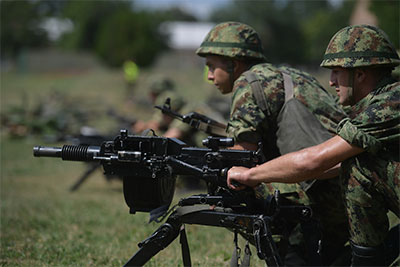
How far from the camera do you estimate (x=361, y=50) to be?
157 inches

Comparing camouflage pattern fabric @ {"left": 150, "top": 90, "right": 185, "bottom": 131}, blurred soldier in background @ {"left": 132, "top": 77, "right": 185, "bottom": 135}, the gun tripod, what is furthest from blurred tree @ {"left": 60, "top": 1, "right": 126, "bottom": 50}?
the gun tripod

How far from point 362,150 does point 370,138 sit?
10 centimetres

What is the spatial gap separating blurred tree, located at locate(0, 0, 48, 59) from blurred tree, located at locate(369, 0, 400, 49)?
182ft

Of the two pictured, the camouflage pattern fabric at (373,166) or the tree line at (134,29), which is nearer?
the camouflage pattern fabric at (373,166)

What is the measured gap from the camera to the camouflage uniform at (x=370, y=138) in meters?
3.71

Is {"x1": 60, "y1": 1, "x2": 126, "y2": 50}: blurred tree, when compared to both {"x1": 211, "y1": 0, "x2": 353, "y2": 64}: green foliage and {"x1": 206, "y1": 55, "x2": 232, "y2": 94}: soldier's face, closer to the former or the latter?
{"x1": 211, "y1": 0, "x2": 353, "y2": 64}: green foliage

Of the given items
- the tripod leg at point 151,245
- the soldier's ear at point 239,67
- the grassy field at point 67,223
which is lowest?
the grassy field at point 67,223

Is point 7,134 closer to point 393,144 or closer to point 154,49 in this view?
point 393,144

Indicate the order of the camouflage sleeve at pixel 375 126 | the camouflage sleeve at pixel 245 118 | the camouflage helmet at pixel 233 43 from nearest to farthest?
the camouflage sleeve at pixel 375 126 < the camouflage sleeve at pixel 245 118 < the camouflage helmet at pixel 233 43

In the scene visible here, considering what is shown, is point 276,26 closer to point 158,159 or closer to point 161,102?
point 161,102

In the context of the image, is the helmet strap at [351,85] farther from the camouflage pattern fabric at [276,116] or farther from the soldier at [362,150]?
the camouflage pattern fabric at [276,116]

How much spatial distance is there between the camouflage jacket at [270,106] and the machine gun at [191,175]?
0.57m

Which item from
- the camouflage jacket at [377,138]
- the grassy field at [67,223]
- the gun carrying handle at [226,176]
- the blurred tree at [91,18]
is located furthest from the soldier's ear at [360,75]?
the blurred tree at [91,18]

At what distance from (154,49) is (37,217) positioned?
44709 millimetres
